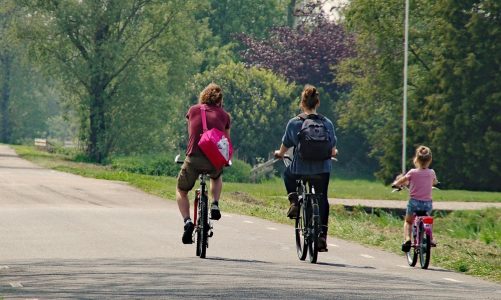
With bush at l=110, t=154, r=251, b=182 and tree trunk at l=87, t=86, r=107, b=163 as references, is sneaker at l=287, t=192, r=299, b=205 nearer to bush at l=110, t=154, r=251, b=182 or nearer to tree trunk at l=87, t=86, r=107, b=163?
bush at l=110, t=154, r=251, b=182

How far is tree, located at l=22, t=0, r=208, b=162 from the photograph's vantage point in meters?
59.5

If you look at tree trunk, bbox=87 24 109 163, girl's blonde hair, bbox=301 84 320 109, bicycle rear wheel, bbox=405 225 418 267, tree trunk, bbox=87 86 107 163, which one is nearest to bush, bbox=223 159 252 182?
tree trunk, bbox=87 24 109 163

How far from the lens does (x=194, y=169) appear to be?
52.0 feet

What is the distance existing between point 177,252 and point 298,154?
2079 mm

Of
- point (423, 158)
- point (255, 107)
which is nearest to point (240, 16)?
point (255, 107)

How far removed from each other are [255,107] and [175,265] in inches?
2226

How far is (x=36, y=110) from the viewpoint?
121312 mm

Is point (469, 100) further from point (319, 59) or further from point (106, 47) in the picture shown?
point (319, 59)

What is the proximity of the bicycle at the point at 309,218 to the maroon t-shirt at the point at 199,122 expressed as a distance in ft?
2.74

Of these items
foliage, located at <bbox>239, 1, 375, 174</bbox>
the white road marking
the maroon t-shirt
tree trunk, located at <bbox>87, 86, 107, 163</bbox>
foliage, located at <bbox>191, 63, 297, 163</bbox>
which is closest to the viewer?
the white road marking

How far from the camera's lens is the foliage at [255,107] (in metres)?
71.1

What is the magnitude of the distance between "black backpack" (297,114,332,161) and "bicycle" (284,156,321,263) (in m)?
0.27

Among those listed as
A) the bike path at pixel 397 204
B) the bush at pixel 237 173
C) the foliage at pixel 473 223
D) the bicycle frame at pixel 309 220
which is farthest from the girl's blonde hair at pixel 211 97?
the bush at pixel 237 173

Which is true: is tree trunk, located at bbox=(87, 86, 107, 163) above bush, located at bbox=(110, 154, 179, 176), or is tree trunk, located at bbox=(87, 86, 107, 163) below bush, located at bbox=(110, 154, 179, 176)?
above
